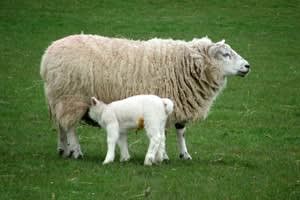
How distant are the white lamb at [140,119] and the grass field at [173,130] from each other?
30 cm

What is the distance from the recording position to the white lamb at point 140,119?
9969mm

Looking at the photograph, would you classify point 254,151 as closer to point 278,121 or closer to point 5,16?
point 278,121

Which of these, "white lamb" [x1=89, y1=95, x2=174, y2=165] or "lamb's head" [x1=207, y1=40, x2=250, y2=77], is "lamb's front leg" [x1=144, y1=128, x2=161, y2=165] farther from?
"lamb's head" [x1=207, y1=40, x2=250, y2=77]

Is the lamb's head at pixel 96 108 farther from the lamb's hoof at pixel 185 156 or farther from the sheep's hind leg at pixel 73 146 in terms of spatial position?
the lamb's hoof at pixel 185 156

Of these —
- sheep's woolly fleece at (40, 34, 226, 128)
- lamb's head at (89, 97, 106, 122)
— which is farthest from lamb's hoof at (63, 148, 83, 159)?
lamb's head at (89, 97, 106, 122)

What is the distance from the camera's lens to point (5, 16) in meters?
27.6

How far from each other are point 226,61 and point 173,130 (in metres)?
3.37

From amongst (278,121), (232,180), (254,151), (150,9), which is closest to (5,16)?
(150,9)

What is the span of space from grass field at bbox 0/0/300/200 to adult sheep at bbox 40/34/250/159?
62 centimetres

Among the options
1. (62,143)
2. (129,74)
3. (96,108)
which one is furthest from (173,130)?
(96,108)

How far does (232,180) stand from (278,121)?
573 centimetres

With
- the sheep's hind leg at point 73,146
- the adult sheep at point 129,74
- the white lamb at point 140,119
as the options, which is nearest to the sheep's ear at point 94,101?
the white lamb at point 140,119

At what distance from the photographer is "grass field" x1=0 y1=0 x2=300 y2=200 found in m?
8.95

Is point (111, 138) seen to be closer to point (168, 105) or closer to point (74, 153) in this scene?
point (168, 105)
